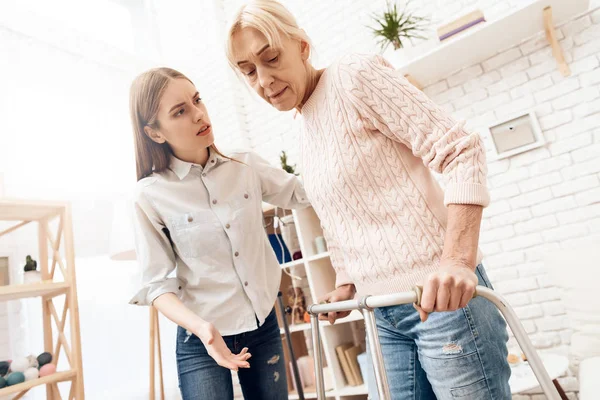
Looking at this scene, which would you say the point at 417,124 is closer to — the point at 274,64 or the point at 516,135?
the point at 274,64

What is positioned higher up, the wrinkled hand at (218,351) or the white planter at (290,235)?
the white planter at (290,235)

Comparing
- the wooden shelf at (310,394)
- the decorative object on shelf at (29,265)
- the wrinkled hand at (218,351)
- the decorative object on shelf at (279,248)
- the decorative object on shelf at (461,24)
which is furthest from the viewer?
the decorative object on shelf at (279,248)

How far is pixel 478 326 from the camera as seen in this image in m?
0.76

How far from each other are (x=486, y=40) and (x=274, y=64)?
5.55 feet

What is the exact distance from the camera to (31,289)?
1.82 meters

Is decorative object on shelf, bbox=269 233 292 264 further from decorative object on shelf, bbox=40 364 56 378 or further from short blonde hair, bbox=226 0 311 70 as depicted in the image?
short blonde hair, bbox=226 0 311 70

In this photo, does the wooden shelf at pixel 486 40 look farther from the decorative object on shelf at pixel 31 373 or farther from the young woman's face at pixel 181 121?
the decorative object on shelf at pixel 31 373

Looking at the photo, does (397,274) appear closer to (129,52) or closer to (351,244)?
(351,244)

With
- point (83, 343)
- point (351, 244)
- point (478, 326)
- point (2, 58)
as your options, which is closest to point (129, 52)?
point (2, 58)

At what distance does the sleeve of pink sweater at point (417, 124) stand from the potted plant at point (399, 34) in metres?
1.62

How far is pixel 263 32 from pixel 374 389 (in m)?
0.83

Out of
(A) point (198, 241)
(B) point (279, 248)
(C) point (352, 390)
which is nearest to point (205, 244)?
(A) point (198, 241)

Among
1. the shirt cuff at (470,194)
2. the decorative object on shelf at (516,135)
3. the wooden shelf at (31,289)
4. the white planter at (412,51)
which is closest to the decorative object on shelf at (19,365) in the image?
the wooden shelf at (31,289)

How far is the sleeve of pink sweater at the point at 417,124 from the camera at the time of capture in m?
0.71
